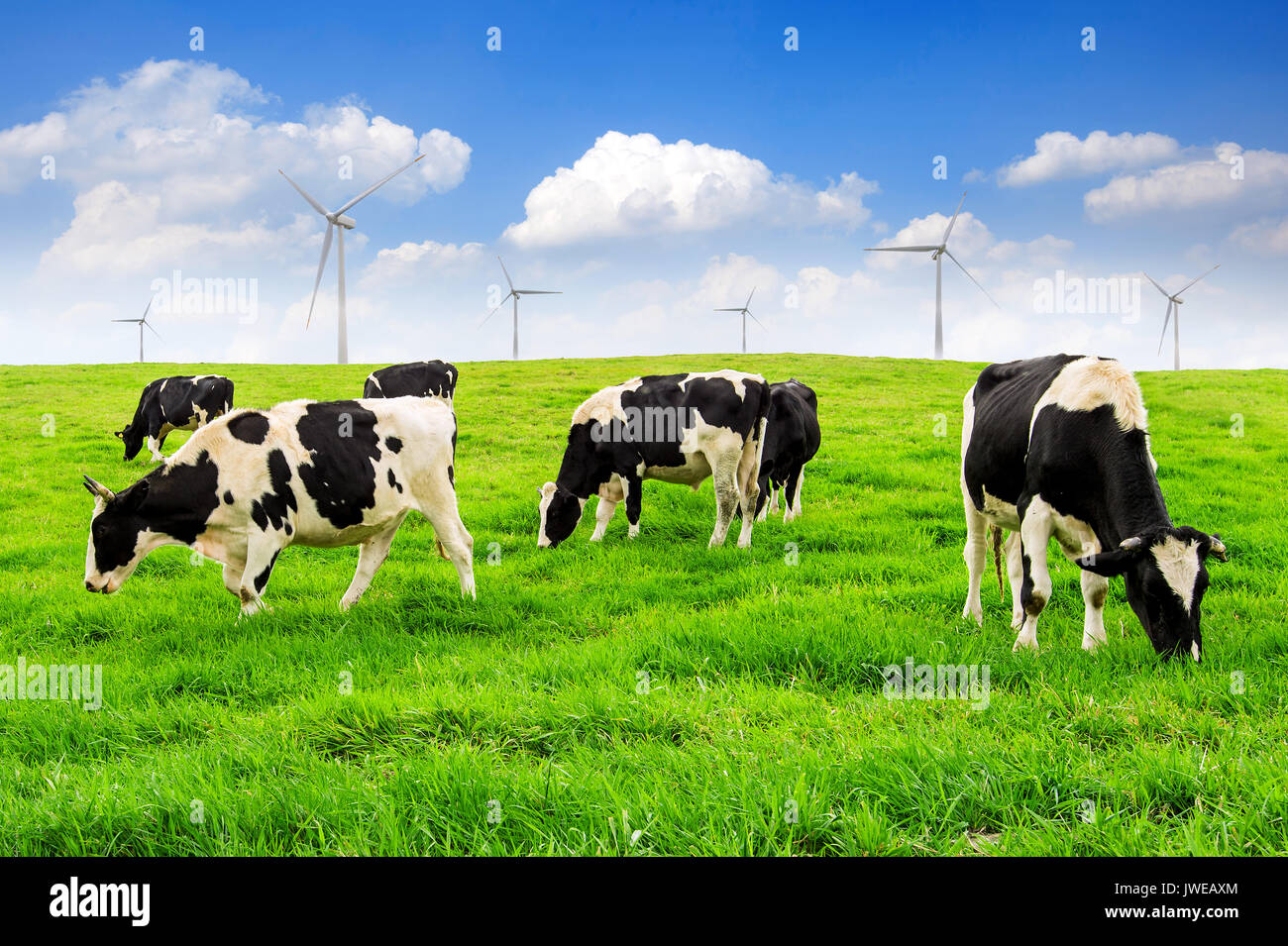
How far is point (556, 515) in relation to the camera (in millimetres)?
10438

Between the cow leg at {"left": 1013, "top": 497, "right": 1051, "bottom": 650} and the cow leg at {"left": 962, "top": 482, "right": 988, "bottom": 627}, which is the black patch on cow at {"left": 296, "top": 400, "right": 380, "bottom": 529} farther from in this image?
the cow leg at {"left": 1013, "top": 497, "right": 1051, "bottom": 650}

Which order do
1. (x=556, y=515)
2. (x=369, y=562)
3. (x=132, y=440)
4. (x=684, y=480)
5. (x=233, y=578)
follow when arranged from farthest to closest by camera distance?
(x=132, y=440) < (x=684, y=480) < (x=556, y=515) < (x=369, y=562) < (x=233, y=578)

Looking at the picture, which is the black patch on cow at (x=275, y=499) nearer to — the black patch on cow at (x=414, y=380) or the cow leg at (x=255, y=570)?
the cow leg at (x=255, y=570)

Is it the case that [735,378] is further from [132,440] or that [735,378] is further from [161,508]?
[132,440]

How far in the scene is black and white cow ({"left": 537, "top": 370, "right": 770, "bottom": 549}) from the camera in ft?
34.4

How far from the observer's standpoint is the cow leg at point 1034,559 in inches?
220

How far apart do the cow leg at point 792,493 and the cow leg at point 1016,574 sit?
184 inches

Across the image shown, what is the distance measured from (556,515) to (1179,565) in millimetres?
7185

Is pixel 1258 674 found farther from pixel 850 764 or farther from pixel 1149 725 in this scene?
pixel 850 764

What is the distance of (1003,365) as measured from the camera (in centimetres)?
723

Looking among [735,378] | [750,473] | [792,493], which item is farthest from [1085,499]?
[792,493]

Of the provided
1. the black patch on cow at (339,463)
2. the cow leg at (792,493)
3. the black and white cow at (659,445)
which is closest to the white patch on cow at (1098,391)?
the black and white cow at (659,445)
